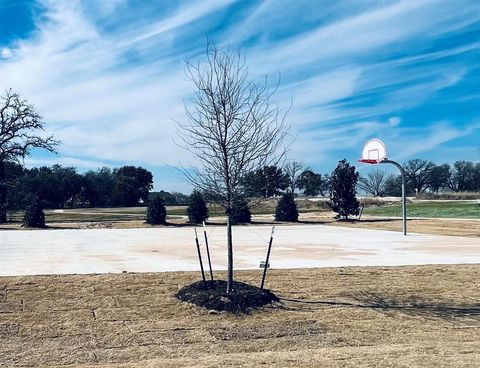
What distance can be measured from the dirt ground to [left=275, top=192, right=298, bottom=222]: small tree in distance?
21664mm

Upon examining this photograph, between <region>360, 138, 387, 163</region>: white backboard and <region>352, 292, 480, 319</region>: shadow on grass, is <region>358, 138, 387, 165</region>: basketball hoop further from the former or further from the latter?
<region>352, 292, 480, 319</region>: shadow on grass

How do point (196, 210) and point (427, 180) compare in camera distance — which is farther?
point (427, 180)

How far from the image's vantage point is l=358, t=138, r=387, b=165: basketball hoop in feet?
87.7

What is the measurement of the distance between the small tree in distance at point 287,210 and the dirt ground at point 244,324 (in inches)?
853

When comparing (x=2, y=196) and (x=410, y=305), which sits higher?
(x=2, y=196)

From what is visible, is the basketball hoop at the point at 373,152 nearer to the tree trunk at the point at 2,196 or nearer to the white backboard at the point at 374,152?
the white backboard at the point at 374,152

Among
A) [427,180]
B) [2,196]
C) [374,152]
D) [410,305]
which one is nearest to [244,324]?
[410,305]

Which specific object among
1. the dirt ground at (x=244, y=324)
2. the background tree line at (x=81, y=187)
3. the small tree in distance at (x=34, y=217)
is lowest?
the dirt ground at (x=244, y=324)

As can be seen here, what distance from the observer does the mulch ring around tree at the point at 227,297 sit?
803cm

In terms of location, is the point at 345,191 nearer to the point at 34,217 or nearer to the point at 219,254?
the point at 34,217

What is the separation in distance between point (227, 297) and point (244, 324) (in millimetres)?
830

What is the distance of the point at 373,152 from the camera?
89.6 feet

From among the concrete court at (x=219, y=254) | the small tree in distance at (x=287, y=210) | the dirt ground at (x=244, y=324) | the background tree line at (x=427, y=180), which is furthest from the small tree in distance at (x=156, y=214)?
the background tree line at (x=427, y=180)

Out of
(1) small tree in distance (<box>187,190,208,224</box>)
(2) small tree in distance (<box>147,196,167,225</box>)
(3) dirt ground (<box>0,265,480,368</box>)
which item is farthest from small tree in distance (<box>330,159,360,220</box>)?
(3) dirt ground (<box>0,265,480,368</box>)
